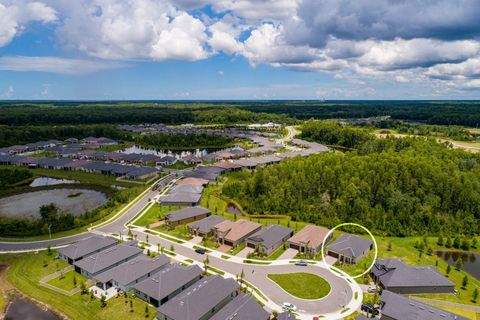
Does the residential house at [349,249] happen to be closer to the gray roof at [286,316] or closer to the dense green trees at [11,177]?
the gray roof at [286,316]

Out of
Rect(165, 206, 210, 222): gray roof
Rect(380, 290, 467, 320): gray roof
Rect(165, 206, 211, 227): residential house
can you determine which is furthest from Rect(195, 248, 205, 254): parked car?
Rect(380, 290, 467, 320): gray roof

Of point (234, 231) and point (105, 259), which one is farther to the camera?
point (234, 231)

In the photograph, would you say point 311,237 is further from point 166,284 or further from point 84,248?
point 84,248

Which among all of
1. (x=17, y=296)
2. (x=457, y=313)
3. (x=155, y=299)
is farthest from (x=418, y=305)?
(x=17, y=296)

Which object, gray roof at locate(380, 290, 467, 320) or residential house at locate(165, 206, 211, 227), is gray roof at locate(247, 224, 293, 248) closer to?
residential house at locate(165, 206, 211, 227)

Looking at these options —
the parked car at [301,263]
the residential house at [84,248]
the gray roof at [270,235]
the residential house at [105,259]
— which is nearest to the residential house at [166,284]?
the residential house at [105,259]

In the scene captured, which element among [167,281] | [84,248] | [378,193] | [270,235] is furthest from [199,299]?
[378,193]

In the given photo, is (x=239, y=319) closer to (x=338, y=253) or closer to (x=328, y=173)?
(x=338, y=253)
